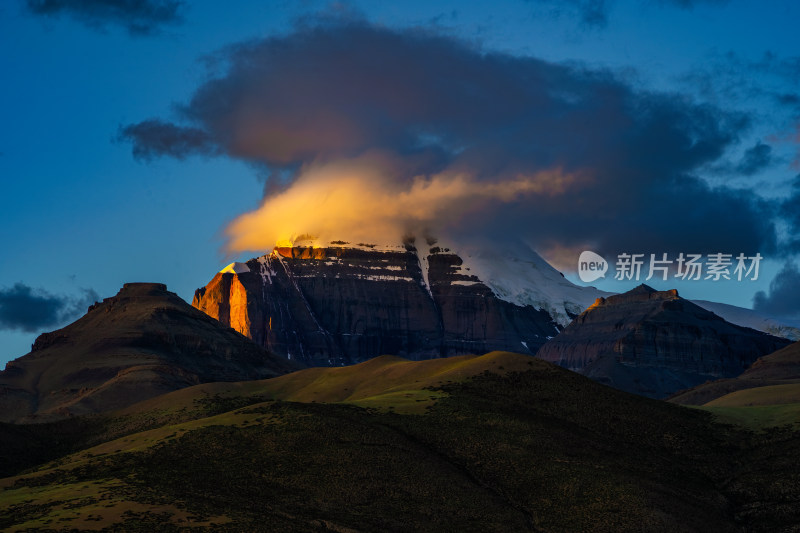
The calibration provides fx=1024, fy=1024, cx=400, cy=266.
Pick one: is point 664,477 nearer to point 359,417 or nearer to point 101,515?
point 359,417

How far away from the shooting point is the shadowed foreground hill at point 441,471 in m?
102

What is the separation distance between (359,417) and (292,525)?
144 ft

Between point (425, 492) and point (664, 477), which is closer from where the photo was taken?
point (425, 492)

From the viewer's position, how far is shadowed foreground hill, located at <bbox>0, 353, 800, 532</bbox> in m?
102

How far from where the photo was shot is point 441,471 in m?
122

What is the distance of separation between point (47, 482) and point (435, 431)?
163ft

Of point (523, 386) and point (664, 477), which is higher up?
point (523, 386)

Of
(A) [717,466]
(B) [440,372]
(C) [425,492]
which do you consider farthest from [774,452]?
(B) [440,372]

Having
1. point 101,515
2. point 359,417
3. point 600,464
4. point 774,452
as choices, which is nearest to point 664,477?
point 600,464

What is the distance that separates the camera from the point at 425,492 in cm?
11456

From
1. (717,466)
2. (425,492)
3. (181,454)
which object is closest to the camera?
(425,492)

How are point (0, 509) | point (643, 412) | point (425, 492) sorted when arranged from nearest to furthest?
point (0, 509)
point (425, 492)
point (643, 412)

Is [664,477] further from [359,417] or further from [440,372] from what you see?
[440,372]

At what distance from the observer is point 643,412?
153 m
